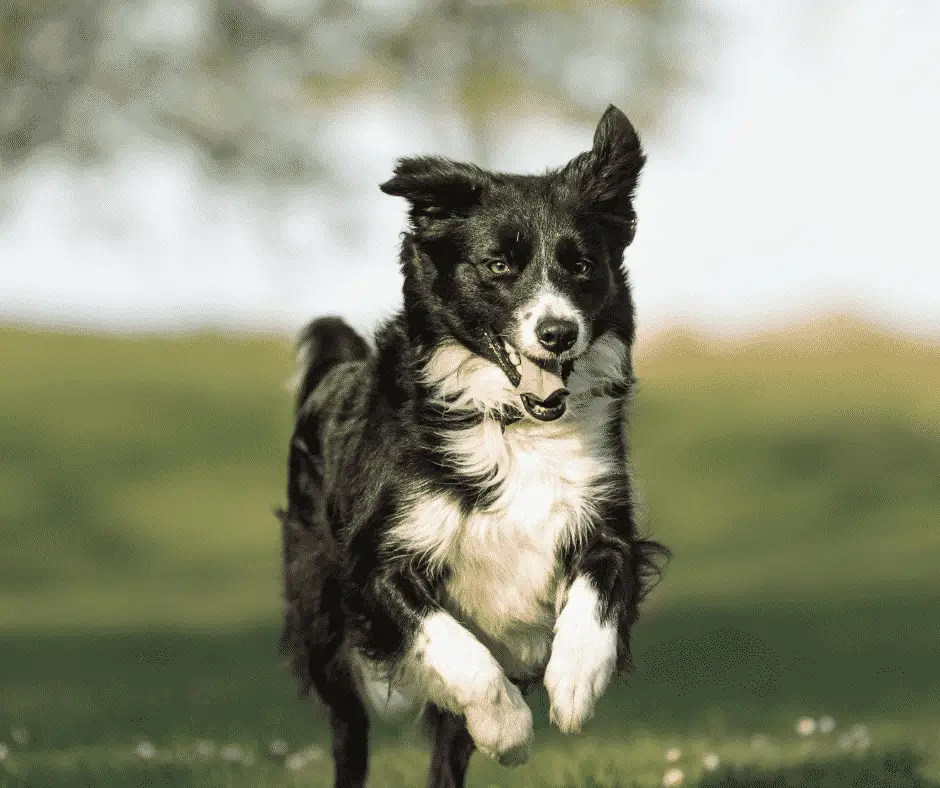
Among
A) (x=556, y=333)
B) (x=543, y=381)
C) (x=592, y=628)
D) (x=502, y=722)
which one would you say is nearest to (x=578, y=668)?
(x=592, y=628)

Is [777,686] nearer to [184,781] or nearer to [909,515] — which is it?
[184,781]

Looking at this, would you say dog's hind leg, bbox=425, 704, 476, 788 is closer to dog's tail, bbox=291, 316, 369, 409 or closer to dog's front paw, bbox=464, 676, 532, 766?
dog's front paw, bbox=464, 676, 532, 766

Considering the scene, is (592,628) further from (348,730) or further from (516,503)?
(348,730)

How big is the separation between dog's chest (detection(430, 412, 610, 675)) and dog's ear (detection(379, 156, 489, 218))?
29.8 inches

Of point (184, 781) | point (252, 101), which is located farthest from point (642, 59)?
point (184, 781)

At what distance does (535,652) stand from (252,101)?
16.6m

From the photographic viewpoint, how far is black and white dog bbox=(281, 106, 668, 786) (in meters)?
5.24

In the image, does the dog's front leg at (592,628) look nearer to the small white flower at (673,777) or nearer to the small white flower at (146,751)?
the small white flower at (673,777)

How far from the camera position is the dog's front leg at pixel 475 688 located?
5.14 meters

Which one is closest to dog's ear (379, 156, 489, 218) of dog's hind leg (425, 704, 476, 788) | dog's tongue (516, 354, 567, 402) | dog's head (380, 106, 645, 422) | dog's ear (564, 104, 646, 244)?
dog's head (380, 106, 645, 422)

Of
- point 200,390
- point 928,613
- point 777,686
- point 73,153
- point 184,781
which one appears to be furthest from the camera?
point 200,390

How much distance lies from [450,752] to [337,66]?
15.8 m

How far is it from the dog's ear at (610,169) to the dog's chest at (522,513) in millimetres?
735

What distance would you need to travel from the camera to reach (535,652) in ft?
18.5
